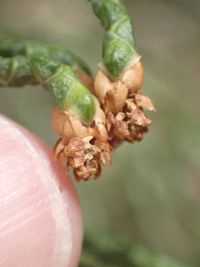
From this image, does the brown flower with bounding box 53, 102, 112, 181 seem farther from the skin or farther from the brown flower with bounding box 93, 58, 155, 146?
the skin

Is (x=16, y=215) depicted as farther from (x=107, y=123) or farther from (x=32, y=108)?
(x=32, y=108)

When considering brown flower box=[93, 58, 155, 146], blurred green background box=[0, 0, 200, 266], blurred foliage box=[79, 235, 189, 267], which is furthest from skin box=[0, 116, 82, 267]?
blurred green background box=[0, 0, 200, 266]

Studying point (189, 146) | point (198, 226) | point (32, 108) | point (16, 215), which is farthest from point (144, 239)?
point (16, 215)

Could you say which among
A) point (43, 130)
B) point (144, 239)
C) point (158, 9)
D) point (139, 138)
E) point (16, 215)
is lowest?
point (144, 239)

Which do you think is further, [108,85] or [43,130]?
[43,130]

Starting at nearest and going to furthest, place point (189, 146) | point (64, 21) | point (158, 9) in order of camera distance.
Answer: point (189, 146) → point (64, 21) → point (158, 9)

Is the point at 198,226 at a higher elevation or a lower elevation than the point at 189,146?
lower

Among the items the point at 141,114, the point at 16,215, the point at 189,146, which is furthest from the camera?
the point at 189,146
